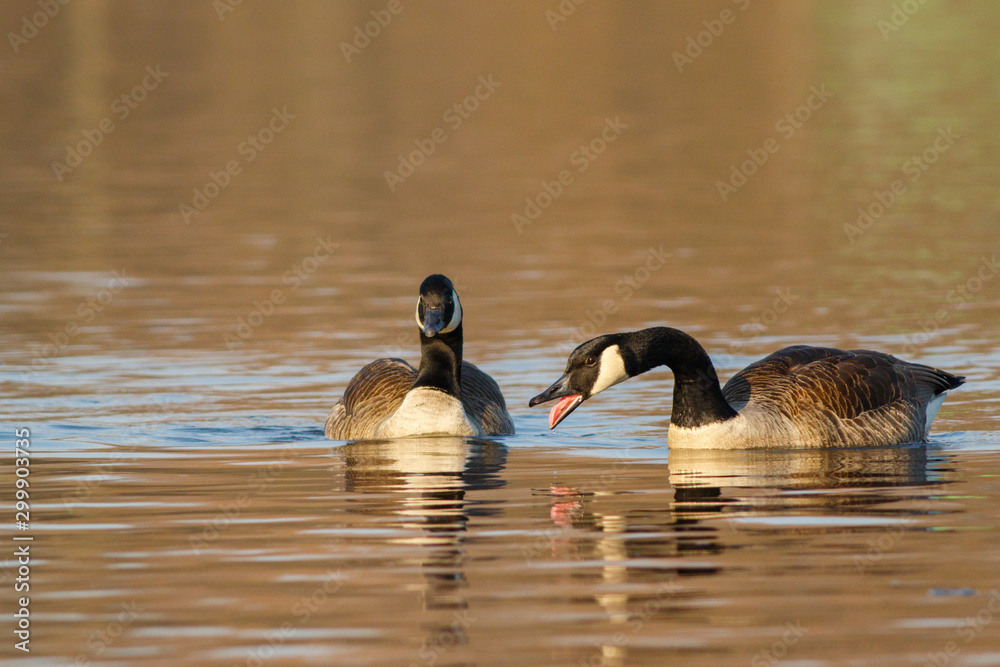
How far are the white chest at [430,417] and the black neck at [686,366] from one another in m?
2.32

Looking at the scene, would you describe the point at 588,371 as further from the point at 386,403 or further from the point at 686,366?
the point at 386,403

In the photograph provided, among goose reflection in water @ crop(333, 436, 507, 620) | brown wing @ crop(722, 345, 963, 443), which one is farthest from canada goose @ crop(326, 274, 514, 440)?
brown wing @ crop(722, 345, 963, 443)

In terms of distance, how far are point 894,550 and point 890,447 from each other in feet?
16.1

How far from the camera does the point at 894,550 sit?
11.1 m

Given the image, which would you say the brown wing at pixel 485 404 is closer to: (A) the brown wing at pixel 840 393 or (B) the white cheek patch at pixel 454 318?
(B) the white cheek patch at pixel 454 318

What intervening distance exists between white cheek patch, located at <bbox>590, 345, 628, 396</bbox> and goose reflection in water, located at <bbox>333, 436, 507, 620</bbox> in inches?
49.8

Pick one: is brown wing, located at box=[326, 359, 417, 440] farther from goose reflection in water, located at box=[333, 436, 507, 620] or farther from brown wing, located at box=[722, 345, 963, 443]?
brown wing, located at box=[722, 345, 963, 443]

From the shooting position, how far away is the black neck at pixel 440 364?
16.9 meters

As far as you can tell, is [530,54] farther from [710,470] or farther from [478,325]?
[710,470]

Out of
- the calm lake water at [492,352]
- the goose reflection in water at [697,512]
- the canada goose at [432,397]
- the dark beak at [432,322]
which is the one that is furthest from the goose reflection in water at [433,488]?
the dark beak at [432,322]

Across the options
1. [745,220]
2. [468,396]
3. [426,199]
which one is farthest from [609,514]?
[426,199]

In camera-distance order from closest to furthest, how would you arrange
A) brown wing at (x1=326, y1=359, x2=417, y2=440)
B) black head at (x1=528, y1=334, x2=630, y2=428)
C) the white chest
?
1. black head at (x1=528, y1=334, x2=630, y2=428)
2. the white chest
3. brown wing at (x1=326, y1=359, x2=417, y2=440)

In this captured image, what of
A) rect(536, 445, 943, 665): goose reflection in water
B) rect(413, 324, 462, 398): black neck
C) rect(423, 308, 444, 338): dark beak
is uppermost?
rect(423, 308, 444, 338): dark beak

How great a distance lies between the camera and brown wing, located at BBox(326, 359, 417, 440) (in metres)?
17.2
